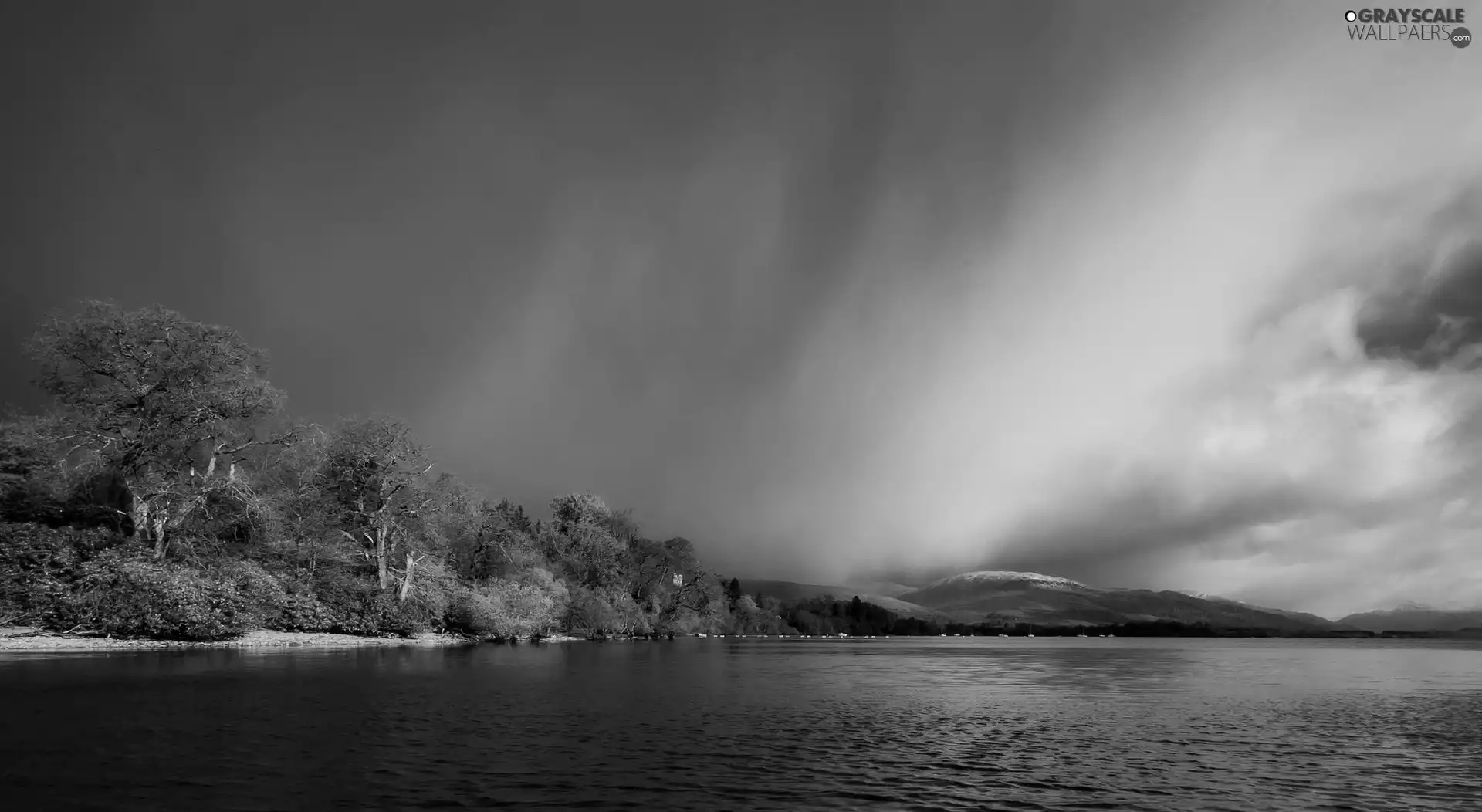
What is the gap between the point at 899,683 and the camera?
174 ft

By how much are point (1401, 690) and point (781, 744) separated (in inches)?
2076

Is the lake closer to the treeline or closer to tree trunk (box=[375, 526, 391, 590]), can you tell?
the treeline

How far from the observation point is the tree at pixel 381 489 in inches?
3730

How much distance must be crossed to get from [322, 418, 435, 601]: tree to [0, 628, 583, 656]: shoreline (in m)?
7.04

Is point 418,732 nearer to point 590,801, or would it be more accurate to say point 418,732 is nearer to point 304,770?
point 304,770

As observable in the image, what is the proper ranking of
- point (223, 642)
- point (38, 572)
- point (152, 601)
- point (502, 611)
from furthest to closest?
point (502, 611) → point (223, 642) → point (152, 601) → point (38, 572)

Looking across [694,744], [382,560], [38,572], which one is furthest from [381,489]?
[694,744]

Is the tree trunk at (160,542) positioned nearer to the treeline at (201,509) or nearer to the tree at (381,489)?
the treeline at (201,509)

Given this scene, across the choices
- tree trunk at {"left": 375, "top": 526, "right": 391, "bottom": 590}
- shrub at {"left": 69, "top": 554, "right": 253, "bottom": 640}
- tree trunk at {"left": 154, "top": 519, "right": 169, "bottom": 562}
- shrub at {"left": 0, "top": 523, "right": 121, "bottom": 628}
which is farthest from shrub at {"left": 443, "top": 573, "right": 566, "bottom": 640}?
shrub at {"left": 0, "top": 523, "right": 121, "bottom": 628}

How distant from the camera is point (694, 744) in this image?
1012 inches

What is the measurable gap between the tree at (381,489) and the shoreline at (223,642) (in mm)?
7038

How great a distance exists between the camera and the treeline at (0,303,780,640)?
63.8 m

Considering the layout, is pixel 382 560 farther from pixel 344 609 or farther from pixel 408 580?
pixel 344 609

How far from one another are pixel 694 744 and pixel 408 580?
274 ft
